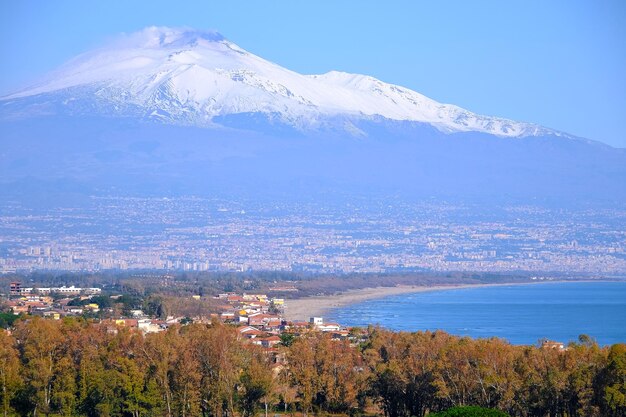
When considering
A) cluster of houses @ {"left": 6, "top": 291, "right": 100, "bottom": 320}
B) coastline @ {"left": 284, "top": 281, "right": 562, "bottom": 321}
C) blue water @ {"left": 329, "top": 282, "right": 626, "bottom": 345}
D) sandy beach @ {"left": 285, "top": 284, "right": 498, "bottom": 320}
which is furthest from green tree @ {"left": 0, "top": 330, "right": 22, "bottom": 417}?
sandy beach @ {"left": 285, "top": 284, "right": 498, "bottom": 320}

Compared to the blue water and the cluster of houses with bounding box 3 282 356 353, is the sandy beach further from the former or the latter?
the blue water

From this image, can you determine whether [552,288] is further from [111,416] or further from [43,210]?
[111,416]

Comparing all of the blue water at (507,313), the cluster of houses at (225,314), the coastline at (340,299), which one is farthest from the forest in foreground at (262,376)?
the coastline at (340,299)

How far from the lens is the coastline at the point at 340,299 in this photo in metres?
87.5

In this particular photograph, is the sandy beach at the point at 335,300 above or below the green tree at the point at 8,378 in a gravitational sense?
below

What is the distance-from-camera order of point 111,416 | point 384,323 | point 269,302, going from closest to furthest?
point 111,416, point 384,323, point 269,302

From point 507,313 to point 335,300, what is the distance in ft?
61.7

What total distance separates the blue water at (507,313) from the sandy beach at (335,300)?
1.67m

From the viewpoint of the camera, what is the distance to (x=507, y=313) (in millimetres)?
92062

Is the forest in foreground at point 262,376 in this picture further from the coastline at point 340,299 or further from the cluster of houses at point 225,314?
the coastline at point 340,299

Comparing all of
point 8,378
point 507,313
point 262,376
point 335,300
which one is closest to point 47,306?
point 507,313

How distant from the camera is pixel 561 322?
273 ft

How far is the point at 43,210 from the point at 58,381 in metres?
146

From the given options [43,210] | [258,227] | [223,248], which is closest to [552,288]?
[223,248]
